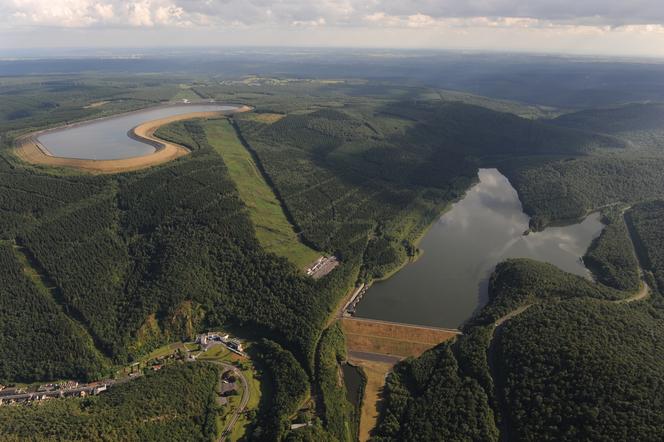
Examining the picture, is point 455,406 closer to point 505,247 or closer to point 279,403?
point 279,403

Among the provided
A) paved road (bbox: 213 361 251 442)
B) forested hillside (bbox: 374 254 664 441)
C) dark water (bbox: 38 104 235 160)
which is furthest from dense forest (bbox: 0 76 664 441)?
dark water (bbox: 38 104 235 160)

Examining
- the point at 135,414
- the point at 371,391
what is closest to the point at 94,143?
the point at 135,414

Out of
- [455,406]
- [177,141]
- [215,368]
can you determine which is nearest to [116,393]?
[215,368]

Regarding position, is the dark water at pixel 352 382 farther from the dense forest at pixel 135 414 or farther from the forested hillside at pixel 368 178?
the forested hillside at pixel 368 178

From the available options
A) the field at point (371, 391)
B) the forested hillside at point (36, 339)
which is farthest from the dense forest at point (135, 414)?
the field at point (371, 391)

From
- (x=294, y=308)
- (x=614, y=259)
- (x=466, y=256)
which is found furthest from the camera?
(x=466, y=256)

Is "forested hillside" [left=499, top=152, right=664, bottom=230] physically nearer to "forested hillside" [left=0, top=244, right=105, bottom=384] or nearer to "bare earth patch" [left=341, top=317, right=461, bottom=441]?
"bare earth patch" [left=341, top=317, right=461, bottom=441]

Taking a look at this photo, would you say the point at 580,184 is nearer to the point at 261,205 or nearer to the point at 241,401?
the point at 261,205
